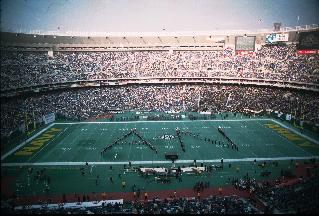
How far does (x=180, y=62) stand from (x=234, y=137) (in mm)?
32921

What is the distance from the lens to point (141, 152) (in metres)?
38.1

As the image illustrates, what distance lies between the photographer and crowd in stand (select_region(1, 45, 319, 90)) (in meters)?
59.5

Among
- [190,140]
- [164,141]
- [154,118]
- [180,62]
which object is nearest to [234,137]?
[190,140]

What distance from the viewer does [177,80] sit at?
224 feet

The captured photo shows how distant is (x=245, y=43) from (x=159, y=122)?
26.3 metres

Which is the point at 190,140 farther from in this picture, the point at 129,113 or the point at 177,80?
the point at 177,80

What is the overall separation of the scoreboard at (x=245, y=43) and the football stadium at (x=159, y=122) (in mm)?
196

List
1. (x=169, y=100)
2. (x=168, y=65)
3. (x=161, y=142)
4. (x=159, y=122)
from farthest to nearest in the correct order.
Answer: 1. (x=168, y=65)
2. (x=169, y=100)
3. (x=159, y=122)
4. (x=161, y=142)

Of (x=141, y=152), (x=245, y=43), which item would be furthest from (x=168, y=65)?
(x=141, y=152)

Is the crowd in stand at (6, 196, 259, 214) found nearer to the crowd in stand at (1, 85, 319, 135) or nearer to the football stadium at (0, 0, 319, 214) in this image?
the football stadium at (0, 0, 319, 214)

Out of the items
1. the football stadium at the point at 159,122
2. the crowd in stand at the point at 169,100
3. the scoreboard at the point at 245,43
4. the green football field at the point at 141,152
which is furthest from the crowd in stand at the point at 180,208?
the scoreboard at the point at 245,43

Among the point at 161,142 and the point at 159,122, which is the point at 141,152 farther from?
the point at 159,122

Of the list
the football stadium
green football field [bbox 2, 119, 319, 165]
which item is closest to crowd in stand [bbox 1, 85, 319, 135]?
the football stadium

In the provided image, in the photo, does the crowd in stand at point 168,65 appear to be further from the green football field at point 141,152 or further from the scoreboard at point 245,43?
the green football field at point 141,152
